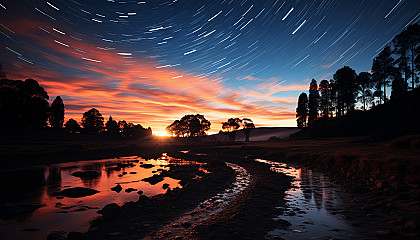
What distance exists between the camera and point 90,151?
53.8 meters

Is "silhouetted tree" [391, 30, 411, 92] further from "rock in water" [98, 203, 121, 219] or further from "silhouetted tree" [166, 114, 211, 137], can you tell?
"silhouetted tree" [166, 114, 211, 137]

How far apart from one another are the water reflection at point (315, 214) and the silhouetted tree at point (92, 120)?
12825 centimetres

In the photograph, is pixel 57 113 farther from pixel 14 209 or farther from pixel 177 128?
pixel 14 209

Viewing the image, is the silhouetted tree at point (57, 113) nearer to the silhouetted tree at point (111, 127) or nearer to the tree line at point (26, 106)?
the tree line at point (26, 106)

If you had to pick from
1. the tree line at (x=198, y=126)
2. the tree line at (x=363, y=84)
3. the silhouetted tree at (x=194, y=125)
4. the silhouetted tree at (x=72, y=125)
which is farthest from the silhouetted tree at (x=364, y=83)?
the silhouetted tree at (x=72, y=125)

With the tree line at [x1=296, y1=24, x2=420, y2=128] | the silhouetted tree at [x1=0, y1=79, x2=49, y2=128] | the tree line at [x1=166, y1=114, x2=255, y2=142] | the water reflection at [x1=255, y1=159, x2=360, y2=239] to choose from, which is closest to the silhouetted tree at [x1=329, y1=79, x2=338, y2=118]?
the tree line at [x1=296, y1=24, x2=420, y2=128]

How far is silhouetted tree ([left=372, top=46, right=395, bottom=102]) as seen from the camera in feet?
205

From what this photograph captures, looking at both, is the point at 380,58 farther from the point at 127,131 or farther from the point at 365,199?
the point at 127,131

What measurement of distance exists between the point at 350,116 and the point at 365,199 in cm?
6162

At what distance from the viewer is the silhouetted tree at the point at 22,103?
6775 centimetres

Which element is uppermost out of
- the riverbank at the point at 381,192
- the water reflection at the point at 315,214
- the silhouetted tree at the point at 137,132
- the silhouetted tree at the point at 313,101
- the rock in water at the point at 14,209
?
the silhouetted tree at the point at 313,101

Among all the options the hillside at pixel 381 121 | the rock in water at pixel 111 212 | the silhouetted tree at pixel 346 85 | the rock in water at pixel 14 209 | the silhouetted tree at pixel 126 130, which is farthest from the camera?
the silhouetted tree at pixel 126 130

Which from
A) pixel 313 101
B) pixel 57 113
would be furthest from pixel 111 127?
pixel 313 101

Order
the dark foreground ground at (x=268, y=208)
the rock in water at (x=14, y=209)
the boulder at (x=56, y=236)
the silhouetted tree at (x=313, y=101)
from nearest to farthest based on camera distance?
the dark foreground ground at (x=268, y=208)
the boulder at (x=56, y=236)
the rock in water at (x=14, y=209)
the silhouetted tree at (x=313, y=101)
